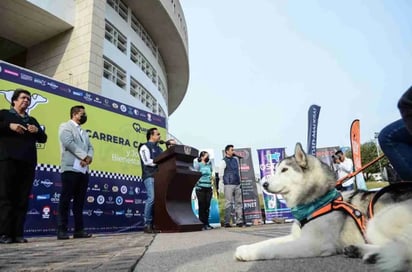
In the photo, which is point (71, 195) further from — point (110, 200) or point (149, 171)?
point (110, 200)

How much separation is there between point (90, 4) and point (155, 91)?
9624 millimetres

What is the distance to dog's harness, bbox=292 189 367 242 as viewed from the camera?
220 centimetres

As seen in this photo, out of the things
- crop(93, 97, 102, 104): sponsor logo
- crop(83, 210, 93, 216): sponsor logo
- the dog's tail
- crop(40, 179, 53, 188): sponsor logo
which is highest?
crop(93, 97, 102, 104): sponsor logo

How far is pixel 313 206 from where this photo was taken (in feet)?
7.90

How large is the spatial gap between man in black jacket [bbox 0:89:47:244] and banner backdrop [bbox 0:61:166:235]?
5.01 ft

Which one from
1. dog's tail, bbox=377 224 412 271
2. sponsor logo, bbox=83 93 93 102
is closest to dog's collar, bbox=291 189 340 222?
dog's tail, bbox=377 224 412 271

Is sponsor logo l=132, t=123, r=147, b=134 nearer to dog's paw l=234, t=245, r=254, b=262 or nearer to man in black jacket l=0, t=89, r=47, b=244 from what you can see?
man in black jacket l=0, t=89, r=47, b=244

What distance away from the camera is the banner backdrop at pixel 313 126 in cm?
1059

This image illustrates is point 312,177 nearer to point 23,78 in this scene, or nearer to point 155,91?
point 23,78

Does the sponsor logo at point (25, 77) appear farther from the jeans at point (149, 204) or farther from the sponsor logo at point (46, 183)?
the jeans at point (149, 204)

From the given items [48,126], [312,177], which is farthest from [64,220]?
[312,177]

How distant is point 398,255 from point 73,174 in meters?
4.71

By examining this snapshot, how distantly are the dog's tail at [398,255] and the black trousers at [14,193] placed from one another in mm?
4364

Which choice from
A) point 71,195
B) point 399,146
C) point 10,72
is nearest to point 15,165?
point 71,195
